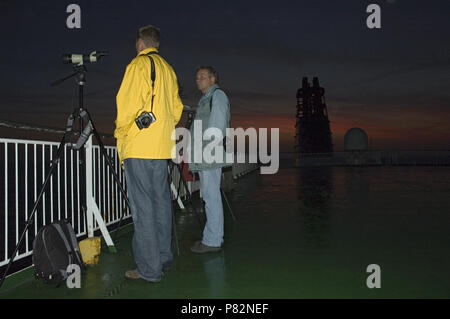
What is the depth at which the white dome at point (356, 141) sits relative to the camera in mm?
33438

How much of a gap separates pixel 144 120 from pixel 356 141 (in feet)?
109

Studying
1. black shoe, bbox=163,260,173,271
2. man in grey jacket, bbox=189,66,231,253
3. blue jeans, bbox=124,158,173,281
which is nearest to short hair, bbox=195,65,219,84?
man in grey jacket, bbox=189,66,231,253

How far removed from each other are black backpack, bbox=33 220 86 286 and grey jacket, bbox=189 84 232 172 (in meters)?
1.24

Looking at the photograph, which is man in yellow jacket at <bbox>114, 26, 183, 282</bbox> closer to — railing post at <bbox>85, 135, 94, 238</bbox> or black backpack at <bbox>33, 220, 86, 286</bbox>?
black backpack at <bbox>33, 220, 86, 286</bbox>

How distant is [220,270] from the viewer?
3035 mm

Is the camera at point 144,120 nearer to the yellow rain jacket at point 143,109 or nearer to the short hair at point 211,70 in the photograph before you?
the yellow rain jacket at point 143,109

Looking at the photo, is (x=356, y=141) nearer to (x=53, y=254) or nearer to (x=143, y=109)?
(x=143, y=109)

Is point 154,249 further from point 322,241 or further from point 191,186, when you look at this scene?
point 191,186

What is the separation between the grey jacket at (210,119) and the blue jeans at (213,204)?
11 cm

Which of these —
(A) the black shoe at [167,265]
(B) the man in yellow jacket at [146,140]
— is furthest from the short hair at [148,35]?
(A) the black shoe at [167,265]

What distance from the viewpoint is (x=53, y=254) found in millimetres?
2699

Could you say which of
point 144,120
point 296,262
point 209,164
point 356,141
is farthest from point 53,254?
point 356,141

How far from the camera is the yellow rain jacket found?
A: 2.59m
